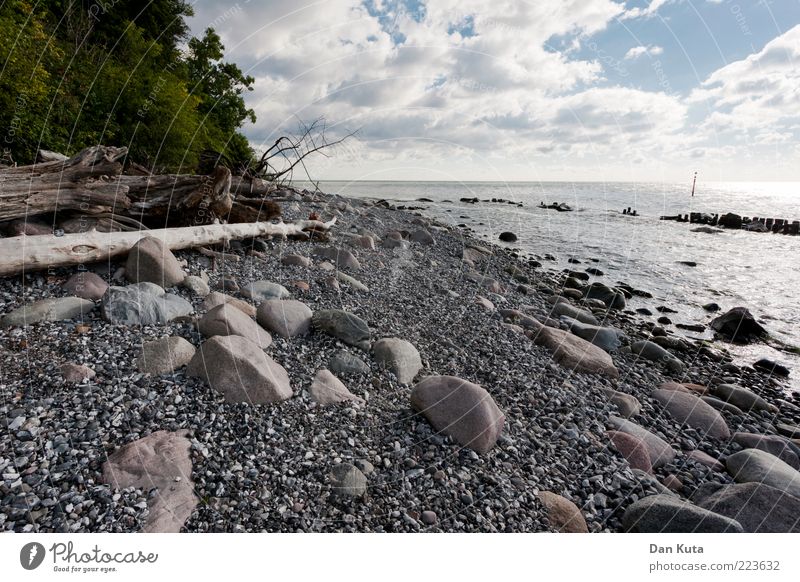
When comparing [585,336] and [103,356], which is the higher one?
[103,356]

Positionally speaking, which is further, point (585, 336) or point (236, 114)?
point (236, 114)

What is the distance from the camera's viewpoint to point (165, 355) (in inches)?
145

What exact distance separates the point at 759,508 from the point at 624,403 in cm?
184

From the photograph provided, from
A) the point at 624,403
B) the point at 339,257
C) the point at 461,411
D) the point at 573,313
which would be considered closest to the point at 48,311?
the point at 461,411

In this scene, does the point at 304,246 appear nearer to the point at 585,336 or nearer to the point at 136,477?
the point at 585,336

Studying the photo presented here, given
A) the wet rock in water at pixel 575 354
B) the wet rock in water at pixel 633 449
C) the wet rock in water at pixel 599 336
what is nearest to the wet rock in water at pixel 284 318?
the wet rock in water at pixel 575 354

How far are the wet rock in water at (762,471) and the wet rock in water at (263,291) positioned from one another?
5609 mm

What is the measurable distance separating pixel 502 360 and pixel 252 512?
3.70 metres

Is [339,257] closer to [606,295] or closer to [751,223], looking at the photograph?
[606,295]

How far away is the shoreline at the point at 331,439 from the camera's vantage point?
259cm

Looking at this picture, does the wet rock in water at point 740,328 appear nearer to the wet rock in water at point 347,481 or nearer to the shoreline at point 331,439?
the shoreline at point 331,439

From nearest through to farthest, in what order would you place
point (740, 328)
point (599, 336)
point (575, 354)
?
point (575, 354)
point (599, 336)
point (740, 328)

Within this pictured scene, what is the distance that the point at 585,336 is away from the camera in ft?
23.7
